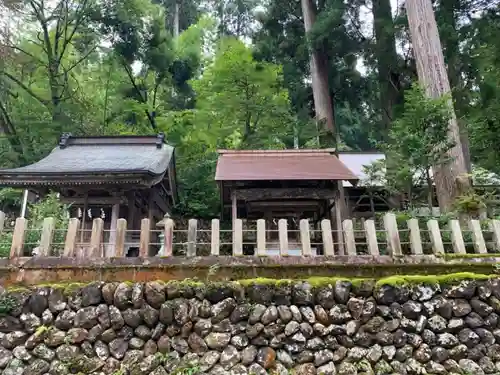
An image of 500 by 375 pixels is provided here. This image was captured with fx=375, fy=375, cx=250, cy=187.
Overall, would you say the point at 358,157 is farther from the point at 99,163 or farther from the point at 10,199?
the point at 10,199

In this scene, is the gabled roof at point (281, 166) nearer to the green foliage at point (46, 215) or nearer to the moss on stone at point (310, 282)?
the moss on stone at point (310, 282)

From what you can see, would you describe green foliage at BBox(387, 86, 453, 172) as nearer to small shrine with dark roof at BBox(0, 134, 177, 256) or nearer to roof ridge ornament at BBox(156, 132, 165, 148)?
small shrine with dark roof at BBox(0, 134, 177, 256)

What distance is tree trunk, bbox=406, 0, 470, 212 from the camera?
26.4ft

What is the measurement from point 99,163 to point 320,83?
328 inches

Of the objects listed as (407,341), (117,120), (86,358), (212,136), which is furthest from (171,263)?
(117,120)

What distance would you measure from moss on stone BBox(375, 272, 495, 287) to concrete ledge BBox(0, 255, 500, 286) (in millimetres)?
138

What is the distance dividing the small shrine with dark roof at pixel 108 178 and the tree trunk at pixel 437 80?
20.8 ft

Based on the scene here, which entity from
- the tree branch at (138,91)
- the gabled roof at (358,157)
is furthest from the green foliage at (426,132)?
the tree branch at (138,91)

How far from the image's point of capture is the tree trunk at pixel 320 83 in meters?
13.2

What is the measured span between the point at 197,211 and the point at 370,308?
879cm

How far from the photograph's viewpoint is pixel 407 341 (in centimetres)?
488

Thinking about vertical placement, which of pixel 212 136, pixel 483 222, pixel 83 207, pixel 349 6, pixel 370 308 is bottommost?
pixel 370 308

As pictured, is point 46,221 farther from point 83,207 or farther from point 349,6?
point 349,6

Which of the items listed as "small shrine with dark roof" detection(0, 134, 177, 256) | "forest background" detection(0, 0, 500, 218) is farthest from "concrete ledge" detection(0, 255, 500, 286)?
"forest background" detection(0, 0, 500, 218)
